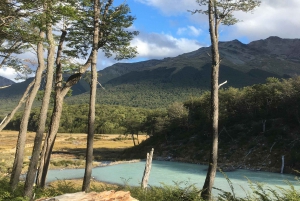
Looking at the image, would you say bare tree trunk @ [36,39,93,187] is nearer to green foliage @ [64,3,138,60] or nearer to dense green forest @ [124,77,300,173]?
green foliage @ [64,3,138,60]

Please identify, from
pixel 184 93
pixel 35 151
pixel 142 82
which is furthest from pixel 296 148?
pixel 142 82

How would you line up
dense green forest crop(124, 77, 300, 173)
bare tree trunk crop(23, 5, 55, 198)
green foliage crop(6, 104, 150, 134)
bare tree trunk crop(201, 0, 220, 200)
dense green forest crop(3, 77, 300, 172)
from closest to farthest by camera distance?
bare tree trunk crop(201, 0, 220, 200), bare tree trunk crop(23, 5, 55, 198), dense green forest crop(124, 77, 300, 173), dense green forest crop(3, 77, 300, 172), green foliage crop(6, 104, 150, 134)

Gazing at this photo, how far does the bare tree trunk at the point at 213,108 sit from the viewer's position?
7816 millimetres

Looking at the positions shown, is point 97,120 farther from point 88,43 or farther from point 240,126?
point 88,43

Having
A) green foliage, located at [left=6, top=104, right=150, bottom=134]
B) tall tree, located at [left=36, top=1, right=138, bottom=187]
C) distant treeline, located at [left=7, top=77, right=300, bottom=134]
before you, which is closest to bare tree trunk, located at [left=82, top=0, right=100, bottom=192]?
tall tree, located at [left=36, top=1, right=138, bottom=187]

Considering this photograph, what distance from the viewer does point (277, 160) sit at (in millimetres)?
32000

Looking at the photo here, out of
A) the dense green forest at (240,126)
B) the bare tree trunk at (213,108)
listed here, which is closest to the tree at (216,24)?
the bare tree trunk at (213,108)

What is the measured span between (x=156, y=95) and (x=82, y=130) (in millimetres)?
61088

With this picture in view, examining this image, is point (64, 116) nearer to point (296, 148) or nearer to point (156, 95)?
point (156, 95)

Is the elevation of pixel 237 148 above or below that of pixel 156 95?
below

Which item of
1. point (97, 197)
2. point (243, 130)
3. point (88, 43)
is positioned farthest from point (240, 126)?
point (97, 197)

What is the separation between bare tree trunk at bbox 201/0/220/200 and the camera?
7.82 m

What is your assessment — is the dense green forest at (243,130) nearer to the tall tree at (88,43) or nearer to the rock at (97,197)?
the tall tree at (88,43)

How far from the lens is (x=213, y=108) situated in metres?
8.41
